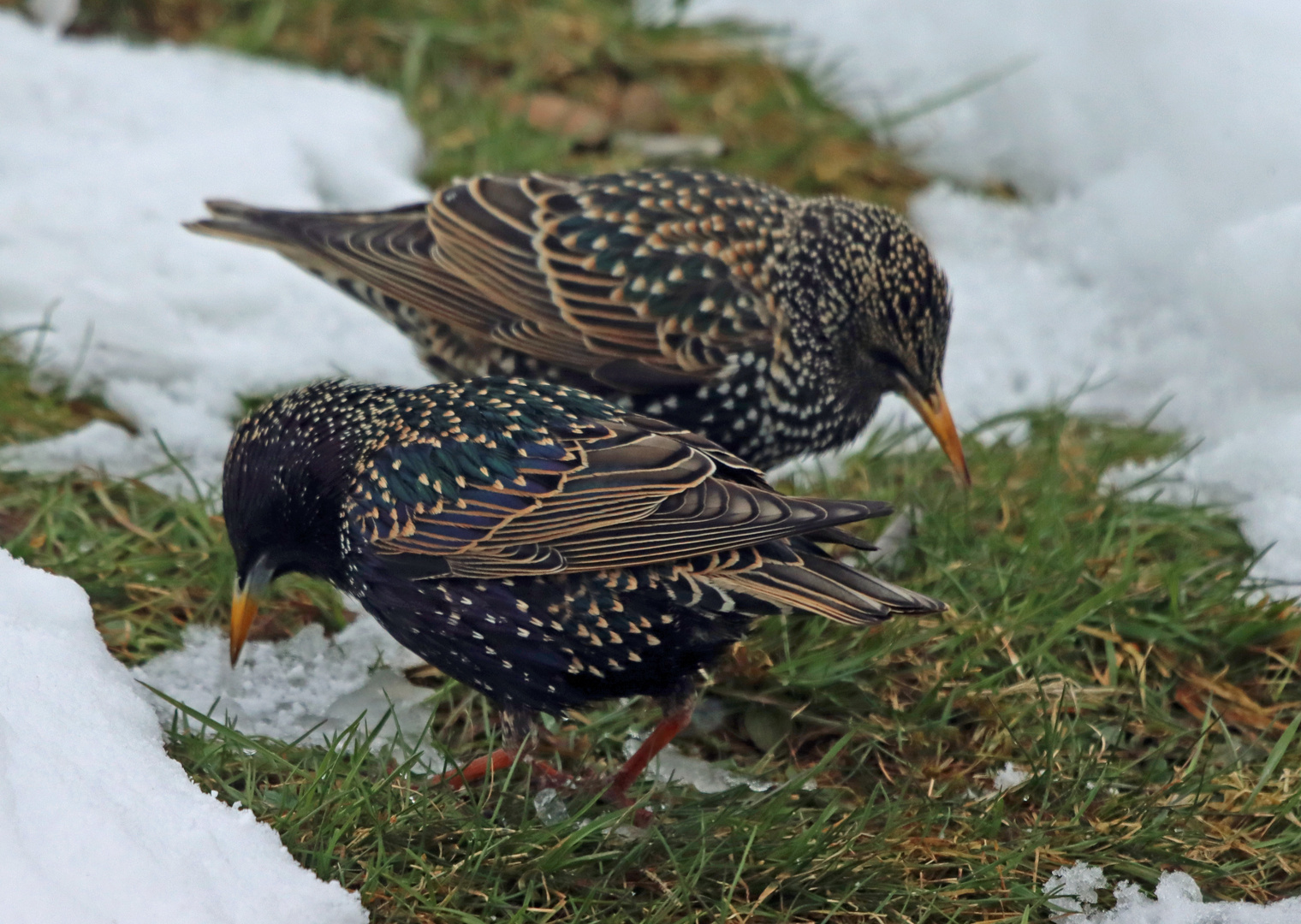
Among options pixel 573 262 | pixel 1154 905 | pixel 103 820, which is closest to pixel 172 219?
pixel 573 262

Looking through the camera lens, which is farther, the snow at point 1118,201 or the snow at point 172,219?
the snow at point 1118,201

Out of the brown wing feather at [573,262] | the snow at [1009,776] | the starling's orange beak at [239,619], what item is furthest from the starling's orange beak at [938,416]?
the starling's orange beak at [239,619]

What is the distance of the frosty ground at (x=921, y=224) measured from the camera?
4211mm

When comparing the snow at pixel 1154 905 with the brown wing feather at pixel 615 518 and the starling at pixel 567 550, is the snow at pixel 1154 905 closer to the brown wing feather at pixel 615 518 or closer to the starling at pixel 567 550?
the starling at pixel 567 550

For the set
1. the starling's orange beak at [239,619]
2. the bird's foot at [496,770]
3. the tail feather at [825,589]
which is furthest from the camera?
the starling's orange beak at [239,619]

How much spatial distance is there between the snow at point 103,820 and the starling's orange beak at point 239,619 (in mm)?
300

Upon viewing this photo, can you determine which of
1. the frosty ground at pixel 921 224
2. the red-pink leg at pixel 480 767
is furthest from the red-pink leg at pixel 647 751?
the frosty ground at pixel 921 224

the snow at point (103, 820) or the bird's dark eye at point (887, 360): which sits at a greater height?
the bird's dark eye at point (887, 360)

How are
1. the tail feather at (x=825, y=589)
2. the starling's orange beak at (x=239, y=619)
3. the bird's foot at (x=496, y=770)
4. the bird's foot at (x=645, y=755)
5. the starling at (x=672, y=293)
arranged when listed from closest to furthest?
the tail feather at (x=825, y=589), the bird's foot at (x=496, y=770), the bird's foot at (x=645, y=755), the starling's orange beak at (x=239, y=619), the starling at (x=672, y=293)

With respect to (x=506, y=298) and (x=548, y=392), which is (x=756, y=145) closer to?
(x=506, y=298)

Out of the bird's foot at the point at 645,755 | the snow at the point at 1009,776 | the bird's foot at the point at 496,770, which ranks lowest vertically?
the bird's foot at the point at 496,770

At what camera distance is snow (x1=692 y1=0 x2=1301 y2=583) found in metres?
5.01

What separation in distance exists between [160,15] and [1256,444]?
→ 464 cm

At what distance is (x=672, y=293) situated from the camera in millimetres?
4203
